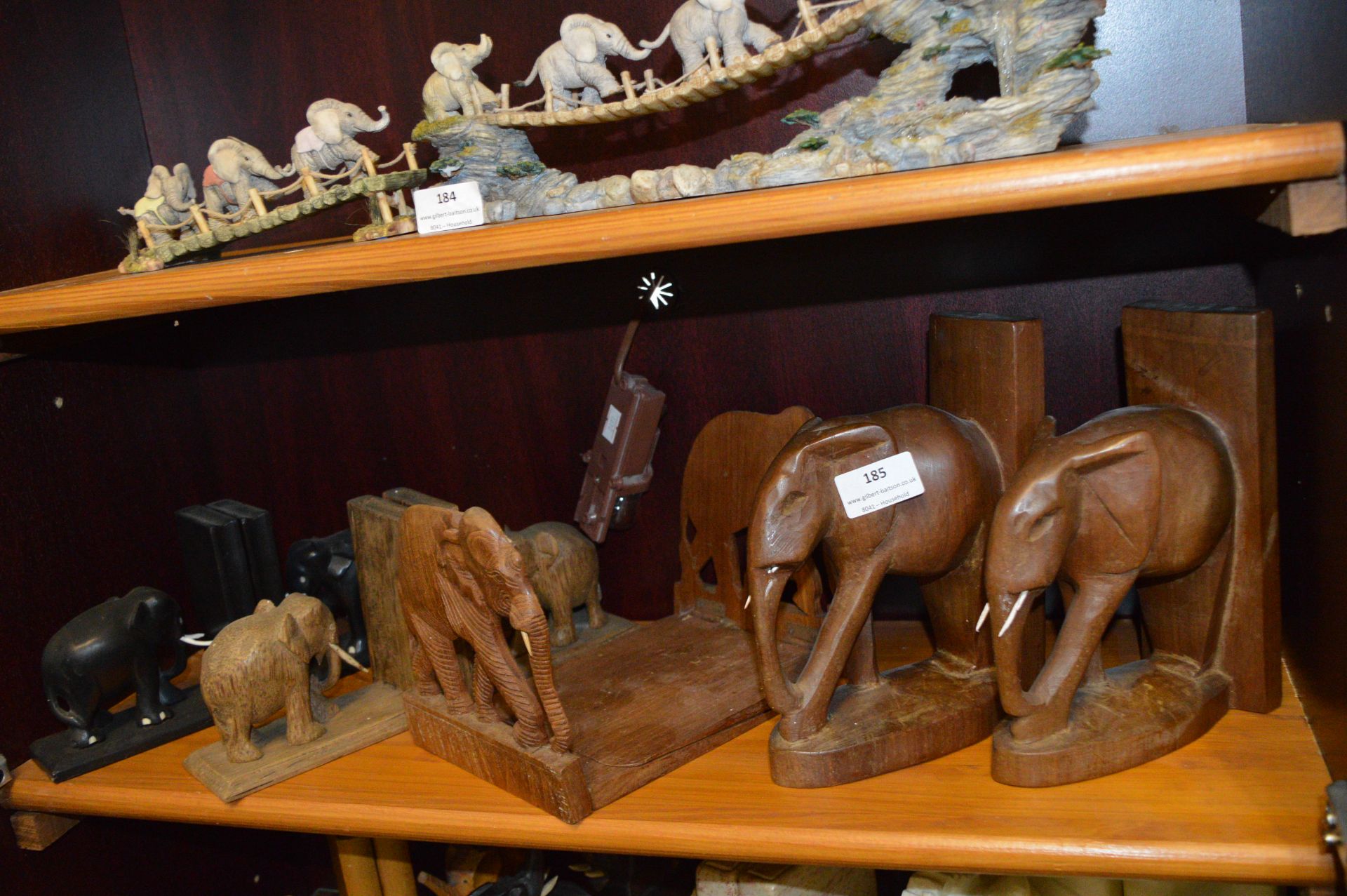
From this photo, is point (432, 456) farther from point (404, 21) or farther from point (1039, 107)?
point (1039, 107)

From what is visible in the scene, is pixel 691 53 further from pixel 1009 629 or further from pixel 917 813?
pixel 917 813

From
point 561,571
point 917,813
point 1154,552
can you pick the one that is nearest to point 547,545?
point 561,571

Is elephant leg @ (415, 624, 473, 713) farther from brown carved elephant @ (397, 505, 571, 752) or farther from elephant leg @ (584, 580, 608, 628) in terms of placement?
elephant leg @ (584, 580, 608, 628)

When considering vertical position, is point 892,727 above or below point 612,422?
below

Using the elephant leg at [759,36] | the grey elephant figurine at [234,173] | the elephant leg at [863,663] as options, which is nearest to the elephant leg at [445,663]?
the elephant leg at [863,663]

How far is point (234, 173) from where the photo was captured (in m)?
1.01

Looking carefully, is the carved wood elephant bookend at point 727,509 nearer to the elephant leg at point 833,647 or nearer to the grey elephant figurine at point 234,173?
the elephant leg at point 833,647

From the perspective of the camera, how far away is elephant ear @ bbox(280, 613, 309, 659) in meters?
0.98

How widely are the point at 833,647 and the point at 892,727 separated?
0.08 meters

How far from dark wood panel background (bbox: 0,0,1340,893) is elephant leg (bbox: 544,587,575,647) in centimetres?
15

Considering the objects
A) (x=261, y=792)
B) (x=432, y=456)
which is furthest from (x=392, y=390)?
(x=261, y=792)

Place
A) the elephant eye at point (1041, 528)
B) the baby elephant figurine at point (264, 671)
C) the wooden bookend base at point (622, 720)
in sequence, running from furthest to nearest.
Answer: the baby elephant figurine at point (264, 671), the wooden bookend base at point (622, 720), the elephant eye at point (1041, 528)

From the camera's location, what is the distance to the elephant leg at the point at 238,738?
3.17ft

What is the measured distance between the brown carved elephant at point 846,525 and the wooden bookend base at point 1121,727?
0.46 feet
